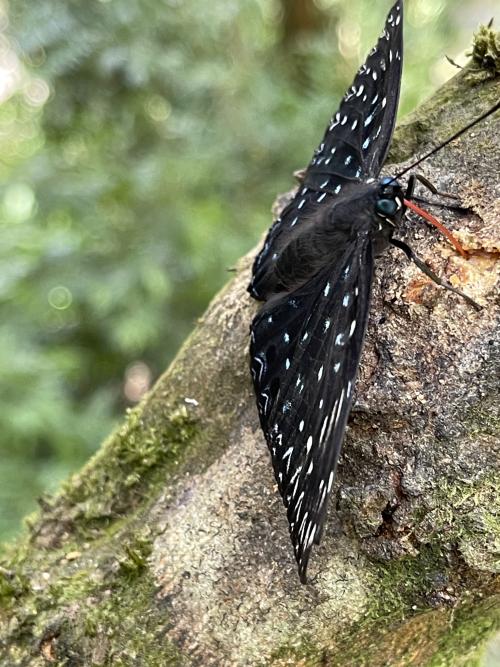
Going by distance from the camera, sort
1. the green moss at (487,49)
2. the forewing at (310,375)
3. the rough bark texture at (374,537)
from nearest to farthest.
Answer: the forewing at (310,375)
the rough bark texture at (374,537)
the green moss at (487,49)

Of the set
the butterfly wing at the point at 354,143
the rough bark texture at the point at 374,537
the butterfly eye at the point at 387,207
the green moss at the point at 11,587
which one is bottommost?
the rough bark texture at the point at 374,537

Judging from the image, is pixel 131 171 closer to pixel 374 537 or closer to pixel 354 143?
pixel 354 143

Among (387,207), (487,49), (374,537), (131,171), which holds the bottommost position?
(374,537)

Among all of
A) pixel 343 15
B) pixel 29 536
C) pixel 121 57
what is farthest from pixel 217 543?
pixel 343 15

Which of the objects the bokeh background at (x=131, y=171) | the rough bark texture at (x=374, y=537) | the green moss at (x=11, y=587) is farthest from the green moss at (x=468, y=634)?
the bokeh background at (x=131, y=171)

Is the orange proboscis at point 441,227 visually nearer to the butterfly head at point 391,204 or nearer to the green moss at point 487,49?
the butterfly head at point 391,204

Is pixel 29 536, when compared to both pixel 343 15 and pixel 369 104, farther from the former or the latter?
pixel 343 15

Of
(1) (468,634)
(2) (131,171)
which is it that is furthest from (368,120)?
(2) (131,171)
